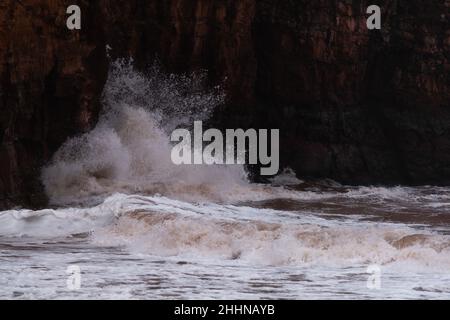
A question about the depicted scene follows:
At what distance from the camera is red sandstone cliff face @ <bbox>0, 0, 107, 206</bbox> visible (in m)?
14.1

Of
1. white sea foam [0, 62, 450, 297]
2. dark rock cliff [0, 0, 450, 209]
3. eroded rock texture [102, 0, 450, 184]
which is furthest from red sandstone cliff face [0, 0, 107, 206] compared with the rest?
eroded rock texture [102, 0, 450, 184]

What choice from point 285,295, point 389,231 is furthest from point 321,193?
point 285,295

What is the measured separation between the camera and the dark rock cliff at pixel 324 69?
20844 millimetres

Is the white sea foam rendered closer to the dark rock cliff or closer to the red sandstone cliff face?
the red sandstone cliff face

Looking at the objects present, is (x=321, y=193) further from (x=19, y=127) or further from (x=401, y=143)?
(x=19, y=127)

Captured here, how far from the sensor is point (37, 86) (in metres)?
14.8

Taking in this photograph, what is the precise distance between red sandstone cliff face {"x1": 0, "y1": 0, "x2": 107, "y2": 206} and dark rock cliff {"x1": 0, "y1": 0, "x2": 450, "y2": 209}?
1.34m

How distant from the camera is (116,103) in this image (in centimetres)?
1977

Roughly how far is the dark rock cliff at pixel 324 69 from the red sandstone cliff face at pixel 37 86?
4.38 feet

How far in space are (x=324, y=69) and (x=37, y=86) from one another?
10.4m

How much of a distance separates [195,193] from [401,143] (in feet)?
29.4

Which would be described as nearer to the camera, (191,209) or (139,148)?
(191,209)

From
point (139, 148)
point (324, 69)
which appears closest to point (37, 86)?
point (139, 148)

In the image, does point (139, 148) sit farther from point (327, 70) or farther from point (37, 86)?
point (327, 70)
